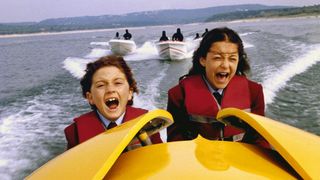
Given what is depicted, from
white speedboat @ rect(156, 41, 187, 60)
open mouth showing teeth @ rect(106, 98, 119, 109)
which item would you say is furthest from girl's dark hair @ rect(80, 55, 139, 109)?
white speedboat @ rect(156, 41, 187, 60)

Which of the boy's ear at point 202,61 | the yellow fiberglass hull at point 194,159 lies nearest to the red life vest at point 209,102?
the boy's ear at point 202,61

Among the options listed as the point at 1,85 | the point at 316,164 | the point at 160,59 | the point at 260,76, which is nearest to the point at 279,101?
the point at 260,76

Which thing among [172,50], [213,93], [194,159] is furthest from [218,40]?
[172,50]

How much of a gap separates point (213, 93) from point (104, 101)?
898mm

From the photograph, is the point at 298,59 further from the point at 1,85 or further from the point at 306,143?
the point at 306,143

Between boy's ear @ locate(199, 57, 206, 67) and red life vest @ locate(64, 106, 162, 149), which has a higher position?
boy's ear @ locate(199, 57, 206, 67)

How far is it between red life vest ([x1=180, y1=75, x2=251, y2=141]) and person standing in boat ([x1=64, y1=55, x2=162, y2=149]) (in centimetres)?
48

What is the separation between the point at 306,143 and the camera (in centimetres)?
182

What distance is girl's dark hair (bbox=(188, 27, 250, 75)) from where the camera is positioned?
9.37 feet

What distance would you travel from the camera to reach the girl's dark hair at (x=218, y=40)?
2.86 meters

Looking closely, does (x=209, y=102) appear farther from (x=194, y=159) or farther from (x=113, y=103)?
(x=194, y=159)

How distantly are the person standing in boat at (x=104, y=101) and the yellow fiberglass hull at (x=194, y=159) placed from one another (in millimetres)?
437

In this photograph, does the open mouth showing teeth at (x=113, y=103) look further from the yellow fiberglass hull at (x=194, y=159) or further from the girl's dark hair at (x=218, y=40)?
the girl's dark hair at (x=218, y=40)

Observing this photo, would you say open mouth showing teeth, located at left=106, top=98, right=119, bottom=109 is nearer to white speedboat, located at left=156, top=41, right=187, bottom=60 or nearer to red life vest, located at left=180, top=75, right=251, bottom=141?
red life vest, located at left=180, top=75, right=251, bottom=141
